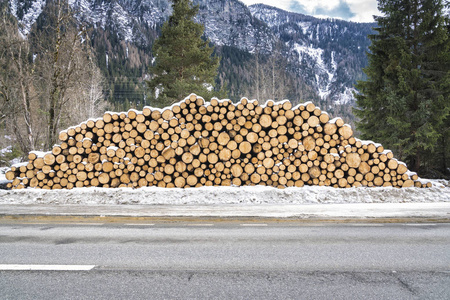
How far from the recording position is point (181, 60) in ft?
62.7

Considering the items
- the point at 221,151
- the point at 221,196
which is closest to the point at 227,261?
the point at 221,196

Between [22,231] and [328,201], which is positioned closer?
[22,231]

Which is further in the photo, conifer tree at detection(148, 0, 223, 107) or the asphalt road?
conifer tree at detection(148, 0, 223, 107)

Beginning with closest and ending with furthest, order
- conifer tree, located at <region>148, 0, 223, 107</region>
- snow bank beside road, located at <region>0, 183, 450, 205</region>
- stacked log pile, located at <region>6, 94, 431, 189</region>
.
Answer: snow bank beside road, located at <region>0, 183, 450, 205</region> → stacked log pile, located at <region>6, 94, 431, 189</region> → conifer tree, located at <region>148, 0, 223, 107</region>

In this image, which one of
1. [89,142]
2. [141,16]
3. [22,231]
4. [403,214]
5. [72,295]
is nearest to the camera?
[72,295]

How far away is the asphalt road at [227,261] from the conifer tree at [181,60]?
13.7 m

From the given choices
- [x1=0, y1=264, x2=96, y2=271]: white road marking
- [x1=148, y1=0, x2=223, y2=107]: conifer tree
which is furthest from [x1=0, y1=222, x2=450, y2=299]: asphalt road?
[x1=148, y1=0, x2=223, y2=107]: conifer tree

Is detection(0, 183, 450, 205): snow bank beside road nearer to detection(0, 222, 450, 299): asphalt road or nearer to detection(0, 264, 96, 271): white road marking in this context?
detection(0, 222, 450, 299): asphalt road

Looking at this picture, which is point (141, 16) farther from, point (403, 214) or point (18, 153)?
point (403, 214)

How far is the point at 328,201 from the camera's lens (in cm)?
798

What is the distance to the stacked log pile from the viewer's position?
347 inches

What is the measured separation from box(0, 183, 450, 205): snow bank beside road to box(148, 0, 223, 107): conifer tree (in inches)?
422

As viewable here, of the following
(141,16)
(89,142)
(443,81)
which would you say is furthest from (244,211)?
(141,16)

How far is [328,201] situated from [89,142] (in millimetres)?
7924
